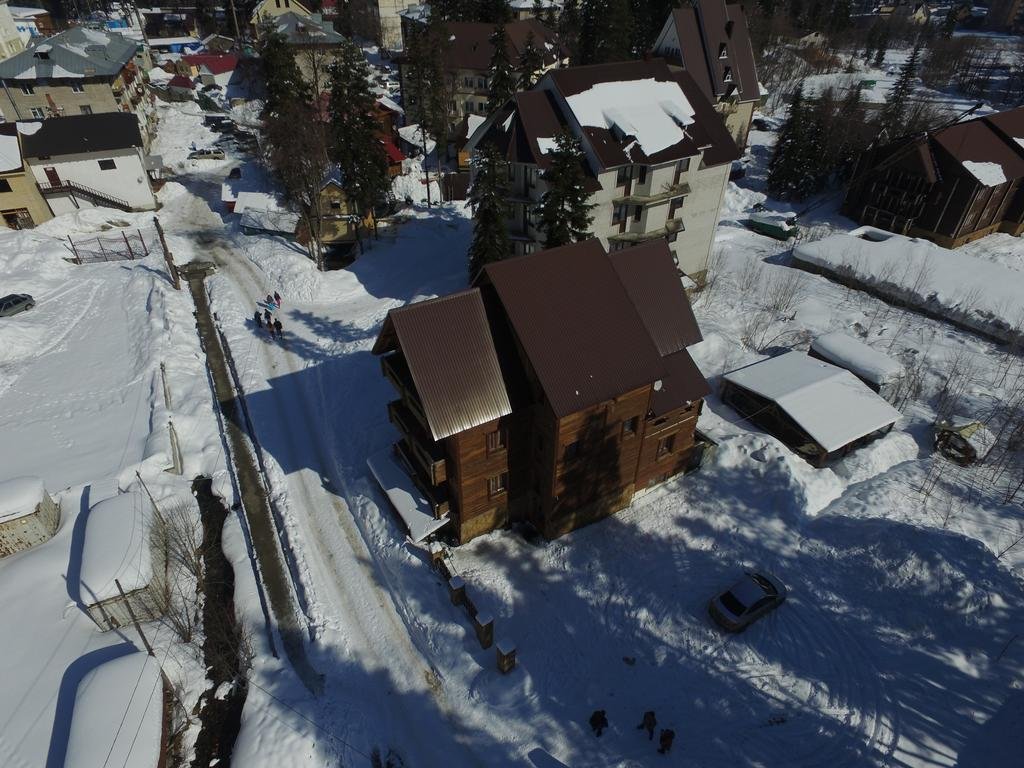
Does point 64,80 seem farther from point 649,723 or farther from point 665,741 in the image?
point 665,741

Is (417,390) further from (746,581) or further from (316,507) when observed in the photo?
(746,581)

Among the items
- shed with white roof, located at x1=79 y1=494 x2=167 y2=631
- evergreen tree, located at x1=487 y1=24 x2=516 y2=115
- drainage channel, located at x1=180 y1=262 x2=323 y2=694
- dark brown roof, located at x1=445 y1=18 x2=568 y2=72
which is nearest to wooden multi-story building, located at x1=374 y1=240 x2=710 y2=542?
drainage channel, located at x1=180 y1=262 x2=323 y2=694

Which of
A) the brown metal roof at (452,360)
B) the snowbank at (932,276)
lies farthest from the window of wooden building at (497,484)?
the snowbank at (932,276)

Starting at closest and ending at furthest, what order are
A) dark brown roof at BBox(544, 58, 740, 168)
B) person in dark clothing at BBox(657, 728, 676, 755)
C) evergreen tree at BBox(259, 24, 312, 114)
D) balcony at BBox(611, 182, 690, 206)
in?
person in dark clothing at BBox(657, 728, 676, 755) → dark brown roof at BBox(544, 58, 740, 168) → balcony at BBox(611, 182, 690, 206) → evergreen tree at BBox(259, 24, 312, 114)

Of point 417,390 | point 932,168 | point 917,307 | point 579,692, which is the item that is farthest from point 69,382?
point 932,168

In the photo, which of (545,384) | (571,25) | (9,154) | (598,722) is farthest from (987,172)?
(9,154)

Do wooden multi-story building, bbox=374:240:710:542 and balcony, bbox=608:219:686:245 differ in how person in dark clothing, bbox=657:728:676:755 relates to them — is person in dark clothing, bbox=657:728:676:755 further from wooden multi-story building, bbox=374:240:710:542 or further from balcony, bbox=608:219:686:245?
balcony, bbox=608:219:686:245

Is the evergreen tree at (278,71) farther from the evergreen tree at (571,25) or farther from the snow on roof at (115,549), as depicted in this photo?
the evergreen tree at (571,25)
